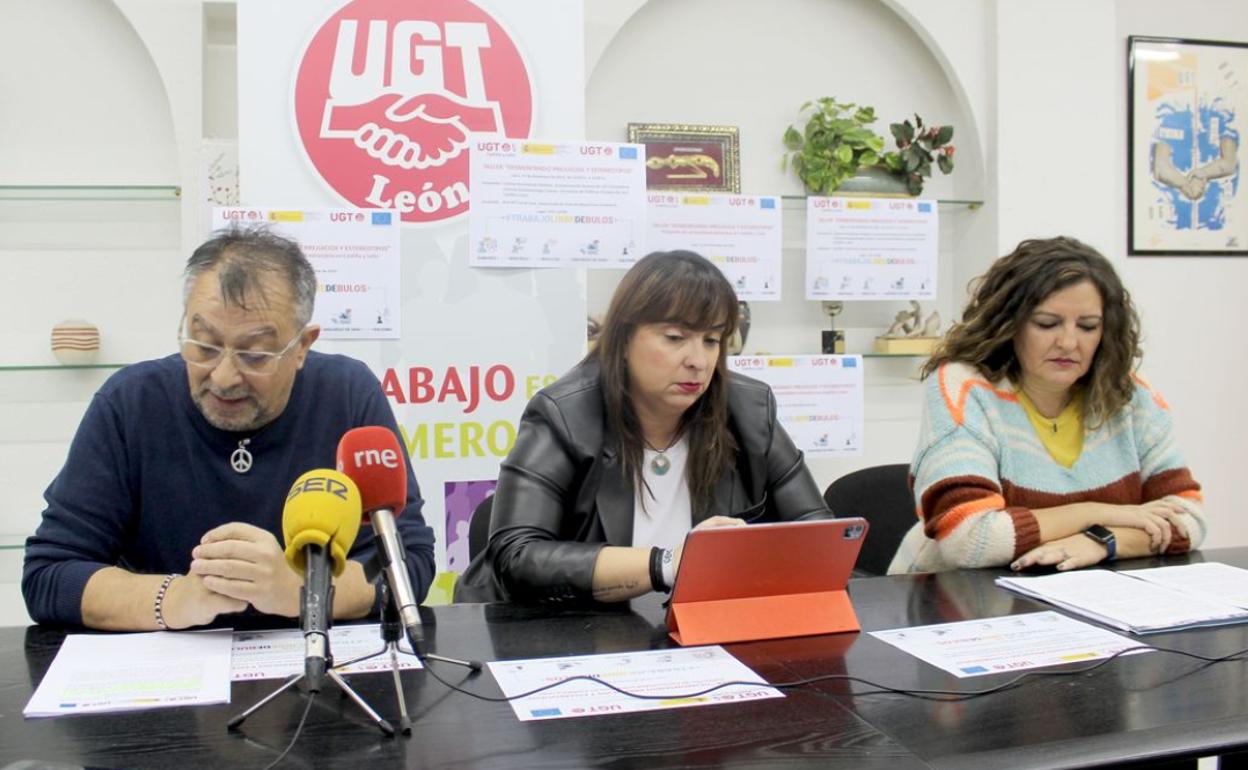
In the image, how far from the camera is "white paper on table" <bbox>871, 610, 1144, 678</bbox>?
57.1 inches

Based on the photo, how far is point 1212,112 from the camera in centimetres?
411

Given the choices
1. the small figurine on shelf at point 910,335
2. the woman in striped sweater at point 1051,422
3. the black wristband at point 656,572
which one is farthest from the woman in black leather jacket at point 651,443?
the small figurine on shelf at point 910,335

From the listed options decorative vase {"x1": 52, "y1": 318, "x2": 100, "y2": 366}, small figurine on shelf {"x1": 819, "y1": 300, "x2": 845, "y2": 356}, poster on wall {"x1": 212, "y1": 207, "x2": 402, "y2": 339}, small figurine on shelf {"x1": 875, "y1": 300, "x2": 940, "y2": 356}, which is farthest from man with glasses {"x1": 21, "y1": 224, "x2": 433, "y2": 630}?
small figurine on shelf {"x1": 875, "y1": 300, "x2": 940, "y2": 356}

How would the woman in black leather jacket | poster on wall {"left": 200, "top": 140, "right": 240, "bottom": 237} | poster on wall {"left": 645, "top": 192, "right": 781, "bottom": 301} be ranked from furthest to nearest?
Answer: poster on wall {"left": 645, "top": 192, "right": 781, "bottom": 301}, poster on wall {"left": 200, "top": 140, "right": 240, "bottom": 237}, the woman in black leather jacket

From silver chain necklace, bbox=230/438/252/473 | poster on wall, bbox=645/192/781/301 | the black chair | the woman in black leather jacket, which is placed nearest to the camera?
silver chain necklace, bbox=230/438/252/473

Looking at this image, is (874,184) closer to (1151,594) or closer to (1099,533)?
(1099,533)

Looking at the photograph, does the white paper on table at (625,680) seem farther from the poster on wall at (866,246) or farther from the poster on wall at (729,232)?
the poster on wall at (866,246)

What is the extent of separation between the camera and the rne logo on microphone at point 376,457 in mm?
1259

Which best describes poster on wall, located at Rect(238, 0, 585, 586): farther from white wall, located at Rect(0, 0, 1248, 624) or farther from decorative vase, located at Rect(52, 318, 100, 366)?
decorative vase, located at Rect(52, 318, 100, 366)

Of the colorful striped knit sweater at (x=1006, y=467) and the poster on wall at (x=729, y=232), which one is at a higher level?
the poster on wall at (x=729, y=232)

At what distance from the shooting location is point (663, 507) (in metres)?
2.12

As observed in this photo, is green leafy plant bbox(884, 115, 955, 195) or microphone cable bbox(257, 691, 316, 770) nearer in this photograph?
microphone cable bbox(257, 691, 316, 770)

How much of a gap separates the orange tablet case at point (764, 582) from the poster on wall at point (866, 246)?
6.68 ft

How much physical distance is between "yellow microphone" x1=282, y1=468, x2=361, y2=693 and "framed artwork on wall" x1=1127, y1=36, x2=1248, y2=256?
376cm
